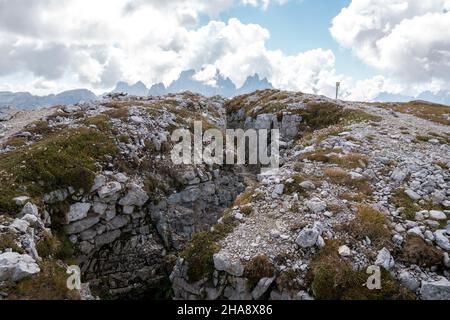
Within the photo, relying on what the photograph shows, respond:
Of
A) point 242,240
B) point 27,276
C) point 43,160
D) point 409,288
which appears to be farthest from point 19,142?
point 409,288

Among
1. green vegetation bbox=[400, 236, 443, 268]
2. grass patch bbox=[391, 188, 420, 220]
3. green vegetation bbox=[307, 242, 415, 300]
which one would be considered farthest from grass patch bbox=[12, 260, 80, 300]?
grass patch bbox=[391, 188, 420, 220]

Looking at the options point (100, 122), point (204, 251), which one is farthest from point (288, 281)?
point (100, 122)

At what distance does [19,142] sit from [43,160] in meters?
6.26

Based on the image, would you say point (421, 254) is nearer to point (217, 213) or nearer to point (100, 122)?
point (217, 213)

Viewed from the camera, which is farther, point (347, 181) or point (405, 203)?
point (347, 181)

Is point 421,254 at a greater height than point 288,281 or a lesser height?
greater

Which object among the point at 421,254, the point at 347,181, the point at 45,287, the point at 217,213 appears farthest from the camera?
the point at 217,213

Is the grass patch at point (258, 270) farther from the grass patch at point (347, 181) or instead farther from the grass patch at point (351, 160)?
the grass patch at point (351, 160)

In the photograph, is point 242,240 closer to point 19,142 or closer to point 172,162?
point 172,162

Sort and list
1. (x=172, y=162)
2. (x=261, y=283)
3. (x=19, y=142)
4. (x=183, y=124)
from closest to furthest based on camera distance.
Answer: (x=261, y=283)
(x=19, y=142)
(x=172, y=162)
(x=183, y=124)

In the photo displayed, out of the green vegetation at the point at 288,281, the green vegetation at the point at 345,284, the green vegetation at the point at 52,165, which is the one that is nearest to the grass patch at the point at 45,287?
the green vegetation at the point at 52,165

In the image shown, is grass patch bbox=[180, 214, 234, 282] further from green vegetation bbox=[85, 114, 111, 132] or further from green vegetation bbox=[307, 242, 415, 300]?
green vegetation bbox=[85, 114, 111, 132]

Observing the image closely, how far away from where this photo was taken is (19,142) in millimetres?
26516
